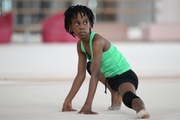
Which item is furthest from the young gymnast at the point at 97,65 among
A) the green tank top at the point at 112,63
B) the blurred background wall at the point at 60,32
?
the blurred background wall at the point at 60,32

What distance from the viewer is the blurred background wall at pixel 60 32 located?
19.1 ft

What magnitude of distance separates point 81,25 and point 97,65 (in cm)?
25

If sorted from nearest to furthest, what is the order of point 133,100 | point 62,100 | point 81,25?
1. point 133,100
2. point 81,25
3. point 62,100

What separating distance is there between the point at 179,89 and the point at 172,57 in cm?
289

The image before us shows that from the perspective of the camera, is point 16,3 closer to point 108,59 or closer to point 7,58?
point 7,58

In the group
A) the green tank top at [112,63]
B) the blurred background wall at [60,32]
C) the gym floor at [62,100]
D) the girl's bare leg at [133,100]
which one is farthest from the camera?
the blurred background wall at [60,32]

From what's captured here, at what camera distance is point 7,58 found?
681 cm

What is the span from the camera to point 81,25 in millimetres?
3070

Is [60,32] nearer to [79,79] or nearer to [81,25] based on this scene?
[79,79]

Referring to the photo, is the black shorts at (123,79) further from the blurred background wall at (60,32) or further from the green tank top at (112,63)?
the blurred background wall at (60,32)

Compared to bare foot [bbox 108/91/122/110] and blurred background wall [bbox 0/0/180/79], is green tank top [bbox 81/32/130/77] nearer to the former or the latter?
bare foot [bbox 108/91/122/110]

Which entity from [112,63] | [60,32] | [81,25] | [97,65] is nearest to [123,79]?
[112,63]

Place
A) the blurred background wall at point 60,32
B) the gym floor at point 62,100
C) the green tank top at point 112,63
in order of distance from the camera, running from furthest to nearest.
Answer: the blurred background wall at point 60,32 < the green tank top at point 112,63 < the gym floor at point 62,100

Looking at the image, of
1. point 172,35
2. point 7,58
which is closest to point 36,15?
point 172,35
